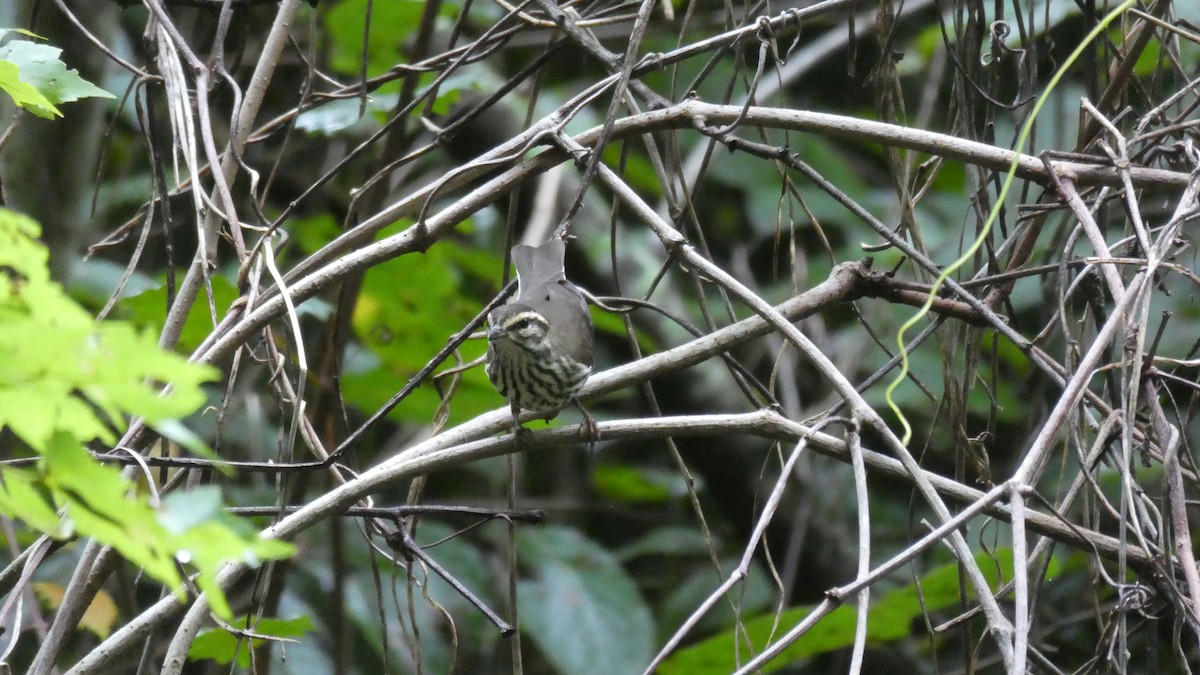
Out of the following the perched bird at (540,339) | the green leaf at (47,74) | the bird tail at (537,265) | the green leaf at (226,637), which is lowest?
the green leaf at (226,637)

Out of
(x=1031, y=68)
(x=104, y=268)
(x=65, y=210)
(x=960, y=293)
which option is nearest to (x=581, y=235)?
(x=104, y=268)

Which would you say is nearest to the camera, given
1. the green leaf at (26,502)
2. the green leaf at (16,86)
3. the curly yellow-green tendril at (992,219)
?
the green leaf at (26,502)

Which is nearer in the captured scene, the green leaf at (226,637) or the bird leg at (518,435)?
the bird leg at (518,435)

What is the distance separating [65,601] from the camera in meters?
2.69

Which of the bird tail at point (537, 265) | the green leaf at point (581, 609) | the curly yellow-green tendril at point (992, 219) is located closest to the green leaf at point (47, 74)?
the bird tail at point (537, 265)

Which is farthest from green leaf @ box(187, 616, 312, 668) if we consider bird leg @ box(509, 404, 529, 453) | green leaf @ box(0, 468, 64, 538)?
green leaf @ box(0, 468, 64, 538)

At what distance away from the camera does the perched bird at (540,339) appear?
3.89 meters

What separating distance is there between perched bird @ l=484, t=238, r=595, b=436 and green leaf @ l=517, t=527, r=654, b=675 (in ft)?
6.48

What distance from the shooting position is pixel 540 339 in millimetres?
4023

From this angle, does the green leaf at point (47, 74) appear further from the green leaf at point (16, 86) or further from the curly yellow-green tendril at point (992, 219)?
the curly yellow-green tendril at point (992, 219)

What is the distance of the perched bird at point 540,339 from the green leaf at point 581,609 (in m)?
1.97

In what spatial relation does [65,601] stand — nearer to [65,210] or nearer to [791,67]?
[65,210]

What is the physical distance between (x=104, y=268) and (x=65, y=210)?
983mm

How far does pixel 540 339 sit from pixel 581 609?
2305 mm
